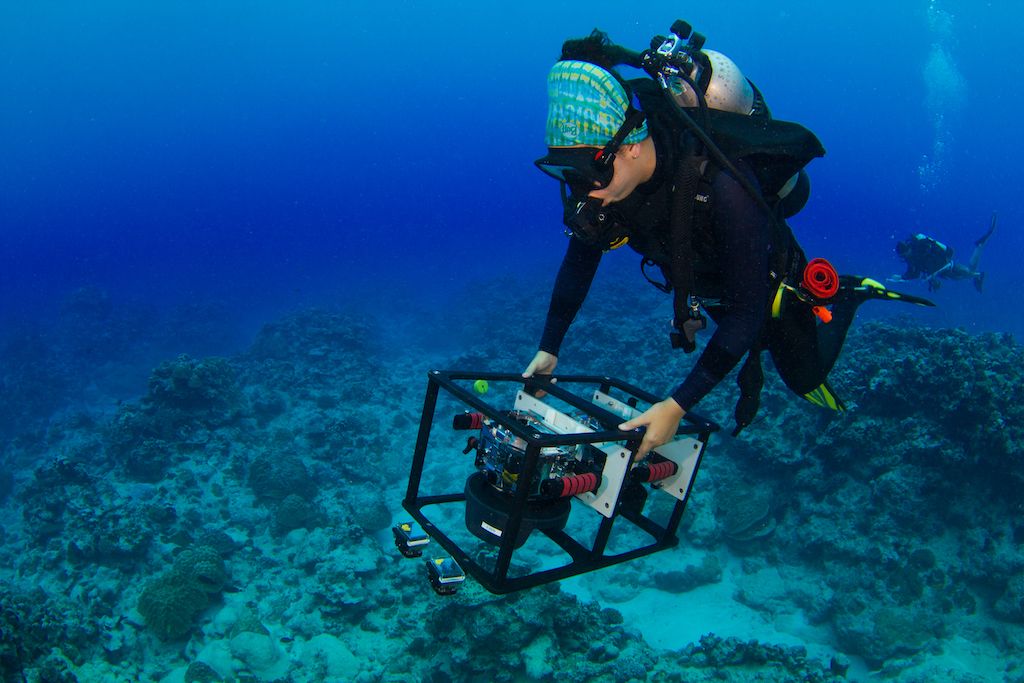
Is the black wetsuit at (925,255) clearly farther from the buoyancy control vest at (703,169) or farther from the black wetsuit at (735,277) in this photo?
the buoyancy control vest at (703,169)

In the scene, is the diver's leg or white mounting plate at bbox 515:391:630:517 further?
the diver's leg

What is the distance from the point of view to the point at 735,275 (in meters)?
2.71

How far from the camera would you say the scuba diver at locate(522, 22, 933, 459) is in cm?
268

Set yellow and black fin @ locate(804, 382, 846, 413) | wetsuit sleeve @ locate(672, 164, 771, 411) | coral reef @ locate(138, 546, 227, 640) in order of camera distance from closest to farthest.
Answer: wetsuit sleeve @ locate(672, 164, 771, 411) → yellow and black fin @ locate(804, 382, 846, 413) → coral reef @ locate(138, 546, 227, 640)

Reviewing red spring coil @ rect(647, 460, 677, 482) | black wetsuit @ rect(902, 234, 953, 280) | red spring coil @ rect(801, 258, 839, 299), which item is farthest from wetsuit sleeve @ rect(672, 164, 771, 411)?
black wetsuit @ rect(902, 234, 953, 280)

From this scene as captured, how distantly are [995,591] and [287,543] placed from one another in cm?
1149

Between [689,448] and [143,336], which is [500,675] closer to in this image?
[689,448]

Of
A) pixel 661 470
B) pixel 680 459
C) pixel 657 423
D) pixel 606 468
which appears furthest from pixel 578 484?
pixel 680 459

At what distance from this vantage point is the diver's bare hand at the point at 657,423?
110 inches

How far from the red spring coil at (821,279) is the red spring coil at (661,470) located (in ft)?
4.07

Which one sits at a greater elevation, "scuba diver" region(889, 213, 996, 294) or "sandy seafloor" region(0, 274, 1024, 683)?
"scuba diver" region(889, 213, 996, 294)

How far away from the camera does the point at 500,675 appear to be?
6.29m

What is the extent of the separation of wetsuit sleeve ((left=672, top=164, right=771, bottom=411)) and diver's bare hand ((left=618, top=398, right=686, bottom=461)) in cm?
6

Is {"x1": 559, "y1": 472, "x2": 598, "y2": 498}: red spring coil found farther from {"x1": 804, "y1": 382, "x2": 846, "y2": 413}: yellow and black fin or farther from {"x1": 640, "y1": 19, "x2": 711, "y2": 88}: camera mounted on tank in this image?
{"x1": 640, "y1": 19, "x2": 711, "y2": 88}: camera mounted on tank
